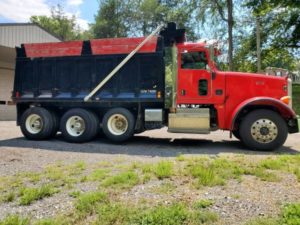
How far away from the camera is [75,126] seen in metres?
10.2

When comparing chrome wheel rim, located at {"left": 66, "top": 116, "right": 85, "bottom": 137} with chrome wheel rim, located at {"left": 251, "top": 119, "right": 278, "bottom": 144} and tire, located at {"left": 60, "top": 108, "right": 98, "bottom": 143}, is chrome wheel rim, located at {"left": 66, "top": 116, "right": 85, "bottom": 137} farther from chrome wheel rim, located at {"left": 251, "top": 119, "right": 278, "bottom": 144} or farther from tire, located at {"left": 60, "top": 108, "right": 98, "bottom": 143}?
chrome wheel rim, located at {"left": 251, "top": 119, "right": 278, "bottom": 144}

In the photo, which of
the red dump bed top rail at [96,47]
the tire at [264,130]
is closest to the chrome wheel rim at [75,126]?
the red dump bed top rail at [96,47]

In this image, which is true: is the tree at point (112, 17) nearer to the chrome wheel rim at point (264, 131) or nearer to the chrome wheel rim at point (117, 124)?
the chrome wheel rim at point (117, 124)

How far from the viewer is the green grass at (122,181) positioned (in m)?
4.91

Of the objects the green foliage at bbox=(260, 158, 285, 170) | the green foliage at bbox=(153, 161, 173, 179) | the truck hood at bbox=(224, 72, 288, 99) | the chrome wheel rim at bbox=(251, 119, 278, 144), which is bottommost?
the green foliage at bbox=(153, 161, 173, 179)

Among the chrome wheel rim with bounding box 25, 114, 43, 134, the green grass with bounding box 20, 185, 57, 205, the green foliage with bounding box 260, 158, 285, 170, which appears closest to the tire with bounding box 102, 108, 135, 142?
the chrome wheel rim with bounding box 25, 114, 43, 134

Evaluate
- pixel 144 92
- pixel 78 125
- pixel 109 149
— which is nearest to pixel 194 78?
pixel 144 92

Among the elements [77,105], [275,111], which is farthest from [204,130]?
[77,105]

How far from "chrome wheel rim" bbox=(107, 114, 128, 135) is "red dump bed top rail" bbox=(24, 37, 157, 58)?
189 cm

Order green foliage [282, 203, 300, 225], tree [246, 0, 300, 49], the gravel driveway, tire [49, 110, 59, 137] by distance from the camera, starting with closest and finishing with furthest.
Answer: green foliage [282, 203, 300, 225], the gravel driveway, tire [49, 110, 59, 137], tree [246, 0, 300, 49]

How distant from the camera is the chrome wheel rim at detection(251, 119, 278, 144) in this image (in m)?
8.52

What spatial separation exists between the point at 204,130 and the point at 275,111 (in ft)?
6.18

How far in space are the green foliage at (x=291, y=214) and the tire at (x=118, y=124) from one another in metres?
6.06

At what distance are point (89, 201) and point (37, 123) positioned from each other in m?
7.09
